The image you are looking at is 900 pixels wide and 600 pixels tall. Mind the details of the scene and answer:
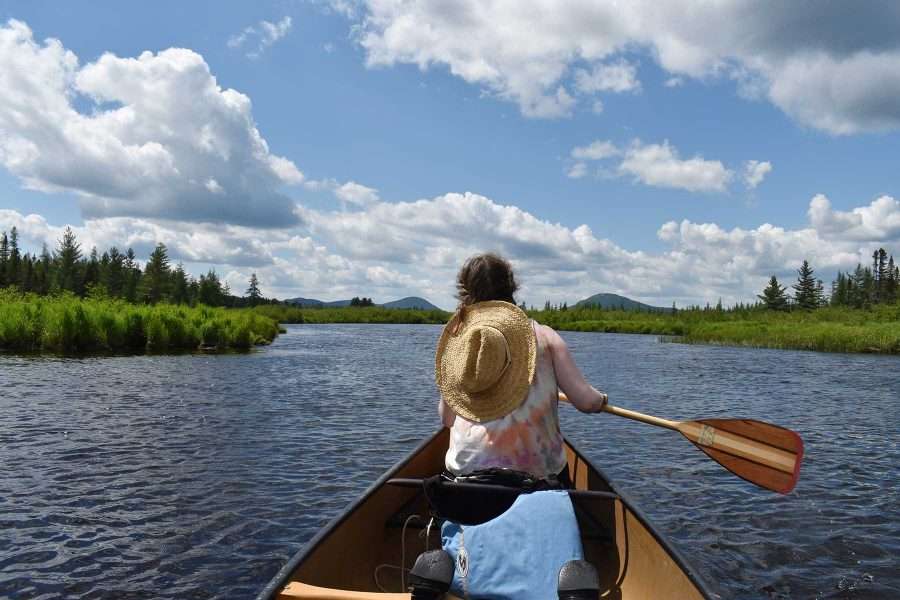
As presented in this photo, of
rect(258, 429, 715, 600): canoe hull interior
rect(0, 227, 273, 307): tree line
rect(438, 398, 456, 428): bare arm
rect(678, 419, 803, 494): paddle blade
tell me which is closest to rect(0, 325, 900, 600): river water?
rect(678, 419, 803, 494): paddle blade

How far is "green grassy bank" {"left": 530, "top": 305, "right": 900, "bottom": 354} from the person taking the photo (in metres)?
38.5

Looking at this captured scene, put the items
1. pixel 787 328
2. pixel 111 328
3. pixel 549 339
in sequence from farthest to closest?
pixel 787 328 → pixel 111 328 → pixel 549 339

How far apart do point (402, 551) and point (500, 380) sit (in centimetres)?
185

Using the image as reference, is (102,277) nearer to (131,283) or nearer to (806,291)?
(131,283)

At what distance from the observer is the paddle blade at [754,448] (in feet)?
16.1

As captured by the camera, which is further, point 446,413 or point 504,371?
point 446,413

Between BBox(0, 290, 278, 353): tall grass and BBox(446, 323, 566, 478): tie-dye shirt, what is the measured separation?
2605 centimetres

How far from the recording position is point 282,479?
8953mm

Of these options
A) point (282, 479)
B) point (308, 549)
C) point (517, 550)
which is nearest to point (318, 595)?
point (308, 549)

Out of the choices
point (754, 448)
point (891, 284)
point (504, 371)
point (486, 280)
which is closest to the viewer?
point (504, 371)

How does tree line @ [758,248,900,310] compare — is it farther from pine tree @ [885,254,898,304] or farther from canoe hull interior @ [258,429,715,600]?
canoe hull interior @ [258,429,715,600]

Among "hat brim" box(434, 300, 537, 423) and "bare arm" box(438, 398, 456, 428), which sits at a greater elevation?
"hat brim" box(434, 300, 537, 423)

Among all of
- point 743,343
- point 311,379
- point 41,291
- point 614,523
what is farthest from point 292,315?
point 614,523

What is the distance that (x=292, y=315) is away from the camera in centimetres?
10381
